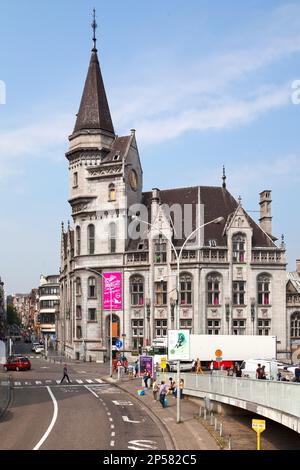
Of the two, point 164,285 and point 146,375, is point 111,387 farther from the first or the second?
point 164,285

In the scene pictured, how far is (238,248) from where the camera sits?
236 ft

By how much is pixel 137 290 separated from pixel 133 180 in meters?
13.5

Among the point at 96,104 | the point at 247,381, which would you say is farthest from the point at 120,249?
the point at 247,381

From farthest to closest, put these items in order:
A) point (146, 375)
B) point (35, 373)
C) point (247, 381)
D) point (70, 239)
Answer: point (70, 239), point (35, 373), point (146, 375), point (247, 381)

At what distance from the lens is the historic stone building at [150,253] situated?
234 feet

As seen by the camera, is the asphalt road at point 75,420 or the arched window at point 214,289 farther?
the arched window at point 214,289

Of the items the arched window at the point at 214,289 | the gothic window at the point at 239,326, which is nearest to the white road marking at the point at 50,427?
the arched window at the point at 214,289

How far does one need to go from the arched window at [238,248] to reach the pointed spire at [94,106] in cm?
2118

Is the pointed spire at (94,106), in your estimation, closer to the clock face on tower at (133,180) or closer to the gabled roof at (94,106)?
the gabled roof at (94,106)

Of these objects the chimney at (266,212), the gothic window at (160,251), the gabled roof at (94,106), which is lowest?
the gothic window at (160,251)

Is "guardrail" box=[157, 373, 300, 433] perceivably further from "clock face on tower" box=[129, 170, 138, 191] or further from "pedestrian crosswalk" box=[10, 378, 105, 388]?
"clock face on tower" box=[129, 170, 138, 191]

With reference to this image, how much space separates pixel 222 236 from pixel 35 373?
25539mm

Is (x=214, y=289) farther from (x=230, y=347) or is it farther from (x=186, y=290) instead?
(x=230, y=347)
